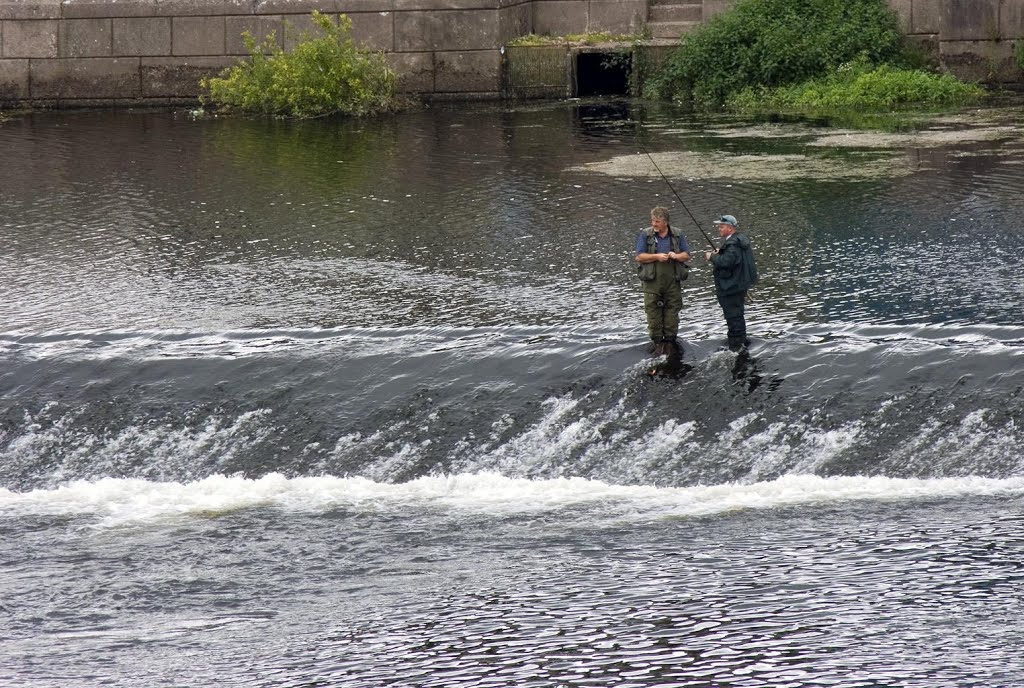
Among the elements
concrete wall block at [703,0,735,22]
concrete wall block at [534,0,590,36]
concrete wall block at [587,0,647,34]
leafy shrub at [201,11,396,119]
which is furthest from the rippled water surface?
concrete wall block at [534,0,590,36]

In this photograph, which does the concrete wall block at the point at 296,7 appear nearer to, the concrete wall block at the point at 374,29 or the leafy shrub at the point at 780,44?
the concrete wall block at the point at 374,29

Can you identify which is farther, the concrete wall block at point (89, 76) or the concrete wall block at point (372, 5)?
the concrete wall block at point (89, 76)

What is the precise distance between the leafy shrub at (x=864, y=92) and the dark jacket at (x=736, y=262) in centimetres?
1450

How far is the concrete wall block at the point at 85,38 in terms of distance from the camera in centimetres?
2938

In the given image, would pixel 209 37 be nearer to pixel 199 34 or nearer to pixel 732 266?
pixel 199 34

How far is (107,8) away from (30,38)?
175cm

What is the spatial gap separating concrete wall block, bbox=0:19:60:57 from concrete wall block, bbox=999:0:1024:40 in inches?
701

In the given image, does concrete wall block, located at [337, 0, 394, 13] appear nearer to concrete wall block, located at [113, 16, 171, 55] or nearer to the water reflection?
concrete wall block, located at [113, 16, 171, 55]

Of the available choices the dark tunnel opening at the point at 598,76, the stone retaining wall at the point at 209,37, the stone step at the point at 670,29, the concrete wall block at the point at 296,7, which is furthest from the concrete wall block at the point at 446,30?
the stone step at the point at 670,29

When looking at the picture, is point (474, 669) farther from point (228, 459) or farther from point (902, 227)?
point (902, 227)

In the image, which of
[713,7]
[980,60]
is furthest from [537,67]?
[980,60]

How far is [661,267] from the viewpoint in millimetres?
12094

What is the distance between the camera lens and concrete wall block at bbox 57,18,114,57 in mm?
29375

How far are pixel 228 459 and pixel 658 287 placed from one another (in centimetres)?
382
